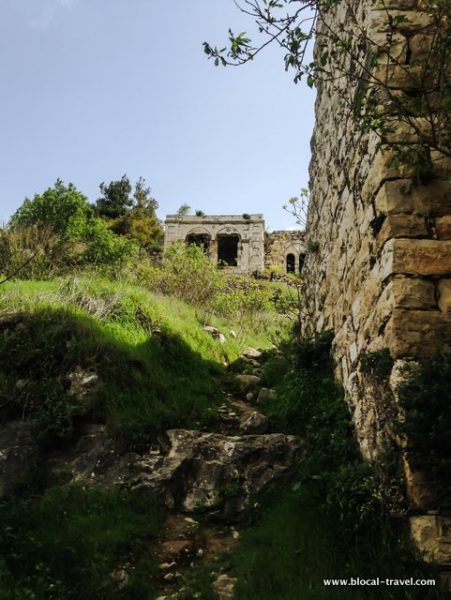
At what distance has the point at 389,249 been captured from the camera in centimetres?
355

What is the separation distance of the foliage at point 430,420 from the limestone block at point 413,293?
0.43 metres

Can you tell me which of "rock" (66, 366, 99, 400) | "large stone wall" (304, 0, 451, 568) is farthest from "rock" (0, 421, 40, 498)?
"large stone wall" (304, 0, 451, 568)

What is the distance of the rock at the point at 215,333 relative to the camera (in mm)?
8975

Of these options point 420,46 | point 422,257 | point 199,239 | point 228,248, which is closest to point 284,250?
point 228,248

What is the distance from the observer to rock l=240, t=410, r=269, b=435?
5.48 m

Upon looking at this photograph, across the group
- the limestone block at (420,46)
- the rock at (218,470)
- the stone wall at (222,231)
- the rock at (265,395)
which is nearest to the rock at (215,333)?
the rock at (265,395)

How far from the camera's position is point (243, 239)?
99.6 ft

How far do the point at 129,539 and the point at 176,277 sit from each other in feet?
29.5

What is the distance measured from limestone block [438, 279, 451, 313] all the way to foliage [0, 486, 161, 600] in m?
2.74

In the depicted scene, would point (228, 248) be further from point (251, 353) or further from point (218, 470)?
point (218, 470)

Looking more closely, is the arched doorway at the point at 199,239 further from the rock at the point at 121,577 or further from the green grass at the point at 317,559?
the rock at the point at 121,577

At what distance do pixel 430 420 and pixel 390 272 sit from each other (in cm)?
105

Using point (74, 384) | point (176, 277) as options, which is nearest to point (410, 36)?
→ point (74, 384)

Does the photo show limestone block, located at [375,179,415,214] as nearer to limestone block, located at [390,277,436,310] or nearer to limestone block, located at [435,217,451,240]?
limestone block, located at [435,217,451,240]
